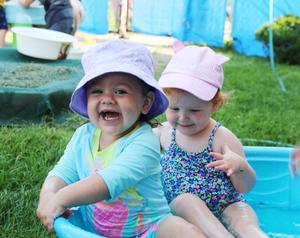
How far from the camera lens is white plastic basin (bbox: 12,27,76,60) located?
379 centimetres

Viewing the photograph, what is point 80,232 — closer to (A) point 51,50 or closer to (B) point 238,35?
(A) point 51,50

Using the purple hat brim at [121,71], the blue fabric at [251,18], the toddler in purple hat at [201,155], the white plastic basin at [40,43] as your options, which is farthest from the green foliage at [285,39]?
the purple hat brim at [121,71]

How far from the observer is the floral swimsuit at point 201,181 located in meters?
1.94

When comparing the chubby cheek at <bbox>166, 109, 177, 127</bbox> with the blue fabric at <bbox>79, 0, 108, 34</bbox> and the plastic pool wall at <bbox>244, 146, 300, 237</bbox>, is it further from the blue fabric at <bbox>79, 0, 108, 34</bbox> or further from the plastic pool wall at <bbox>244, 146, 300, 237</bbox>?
the blue fabric at <bbox>79, 0, 108, 34</bbox>

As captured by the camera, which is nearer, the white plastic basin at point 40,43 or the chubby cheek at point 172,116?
the chubby cheek at point 172,116

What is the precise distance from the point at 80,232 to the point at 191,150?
2.56ft

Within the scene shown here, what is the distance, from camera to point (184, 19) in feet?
29.5

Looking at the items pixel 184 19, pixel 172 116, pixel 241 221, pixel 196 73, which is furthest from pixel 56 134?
pixel 184 19

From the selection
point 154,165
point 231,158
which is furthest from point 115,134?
point 231,158

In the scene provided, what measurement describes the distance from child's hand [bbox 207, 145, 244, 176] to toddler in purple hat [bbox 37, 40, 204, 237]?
239 mm

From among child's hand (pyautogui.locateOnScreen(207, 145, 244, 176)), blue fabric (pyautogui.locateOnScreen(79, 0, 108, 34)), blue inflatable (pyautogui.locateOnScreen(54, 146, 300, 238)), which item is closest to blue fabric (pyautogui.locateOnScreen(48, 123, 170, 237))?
child's hand (pyautogui.locateOnScreen(207, 145, 244, 176))

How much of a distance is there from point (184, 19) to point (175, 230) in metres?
7.75

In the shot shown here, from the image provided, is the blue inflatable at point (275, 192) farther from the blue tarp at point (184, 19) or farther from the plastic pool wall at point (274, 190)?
the blue tarp at point (184, 19)

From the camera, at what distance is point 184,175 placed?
6.52 ft
